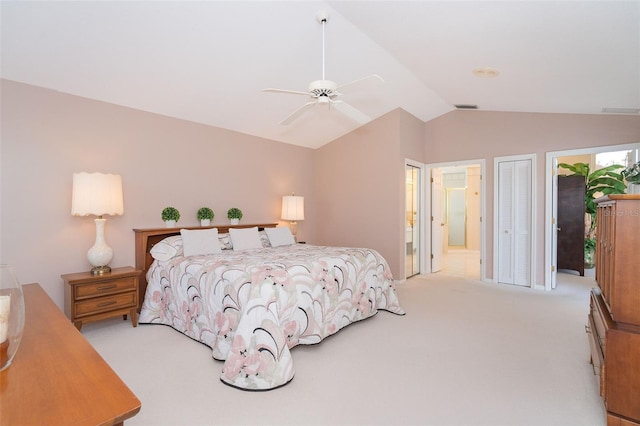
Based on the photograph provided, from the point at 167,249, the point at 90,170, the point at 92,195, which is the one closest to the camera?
the point at 92,195

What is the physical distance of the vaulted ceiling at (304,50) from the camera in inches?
98.7

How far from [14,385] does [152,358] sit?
2.14 metres

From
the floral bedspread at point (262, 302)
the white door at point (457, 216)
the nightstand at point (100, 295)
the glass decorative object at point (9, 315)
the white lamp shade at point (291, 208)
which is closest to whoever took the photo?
the glass decorative object at point (9, 315)

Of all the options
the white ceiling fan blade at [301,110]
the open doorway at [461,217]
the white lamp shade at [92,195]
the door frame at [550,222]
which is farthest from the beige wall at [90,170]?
the open doorway at [461,217]

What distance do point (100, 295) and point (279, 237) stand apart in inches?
90.9

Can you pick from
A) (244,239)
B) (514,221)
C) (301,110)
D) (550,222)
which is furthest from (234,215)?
(550,222)

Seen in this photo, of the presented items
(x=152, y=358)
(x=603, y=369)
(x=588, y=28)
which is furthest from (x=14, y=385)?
(x=588, y=28)

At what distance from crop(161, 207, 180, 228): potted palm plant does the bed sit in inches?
5.3

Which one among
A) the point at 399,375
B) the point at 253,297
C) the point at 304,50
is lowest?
the point at 399,375

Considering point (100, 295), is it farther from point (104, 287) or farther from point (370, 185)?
point (370, 185)

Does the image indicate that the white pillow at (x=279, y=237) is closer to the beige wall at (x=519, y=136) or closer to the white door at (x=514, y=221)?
the beige wall at (x=519, y=136)

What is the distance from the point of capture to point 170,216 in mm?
4191

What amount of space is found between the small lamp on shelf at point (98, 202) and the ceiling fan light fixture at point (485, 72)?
4165mm

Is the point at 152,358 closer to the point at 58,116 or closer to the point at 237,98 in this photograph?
the point at 58,116
